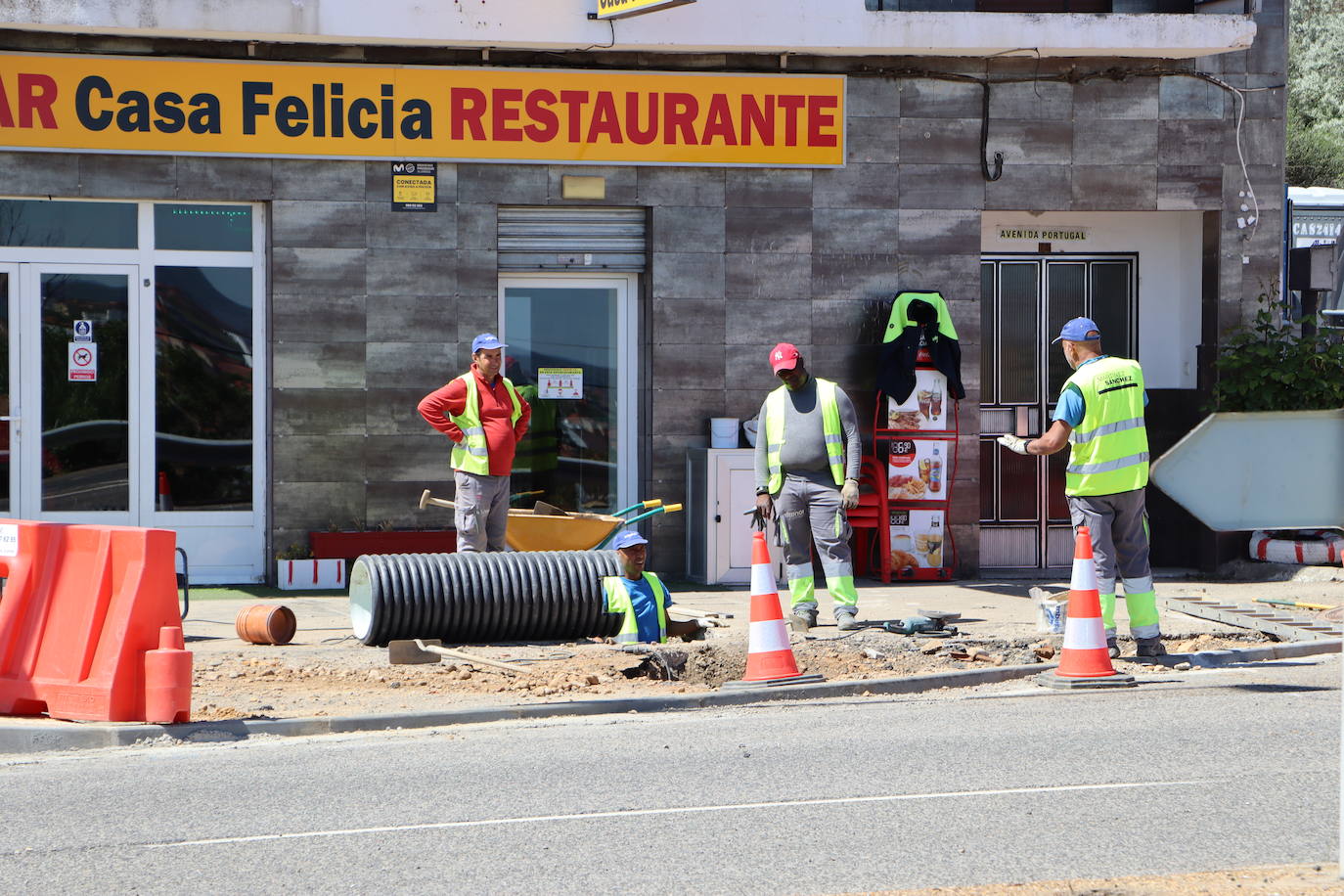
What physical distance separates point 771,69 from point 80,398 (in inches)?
278

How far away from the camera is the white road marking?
20.0 feet

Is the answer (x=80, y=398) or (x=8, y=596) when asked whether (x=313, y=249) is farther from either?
(x=8, y=596)

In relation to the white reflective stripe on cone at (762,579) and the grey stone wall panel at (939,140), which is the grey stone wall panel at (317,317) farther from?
the white reflective stripe on cone at (762,579)

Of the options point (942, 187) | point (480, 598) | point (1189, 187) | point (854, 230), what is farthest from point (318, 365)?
point (1189, 187)

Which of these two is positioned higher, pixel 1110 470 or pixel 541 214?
pixel 541 214

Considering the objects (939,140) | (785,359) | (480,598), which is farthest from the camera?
(939,140)

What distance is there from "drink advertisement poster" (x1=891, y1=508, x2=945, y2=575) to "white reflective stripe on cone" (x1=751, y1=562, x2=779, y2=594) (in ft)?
19.3

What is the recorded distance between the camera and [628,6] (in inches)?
534

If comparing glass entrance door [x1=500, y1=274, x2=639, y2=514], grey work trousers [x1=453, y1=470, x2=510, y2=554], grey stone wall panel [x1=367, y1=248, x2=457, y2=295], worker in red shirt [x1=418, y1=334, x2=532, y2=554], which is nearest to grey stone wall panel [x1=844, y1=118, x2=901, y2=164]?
glass entrance door [x1=500, y1=274, x2=639, y2=514]

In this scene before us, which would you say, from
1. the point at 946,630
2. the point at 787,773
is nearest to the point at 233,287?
the point at 946,630

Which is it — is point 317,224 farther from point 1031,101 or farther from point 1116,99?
point 1116,99

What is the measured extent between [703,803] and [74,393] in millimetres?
9673

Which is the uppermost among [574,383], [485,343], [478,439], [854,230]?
[854,230]

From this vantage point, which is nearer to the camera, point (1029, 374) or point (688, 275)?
point (688, 275)
